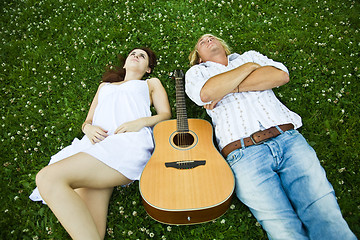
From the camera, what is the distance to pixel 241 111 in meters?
3.30

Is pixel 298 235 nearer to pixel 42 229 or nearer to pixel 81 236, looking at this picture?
pixel 81 236

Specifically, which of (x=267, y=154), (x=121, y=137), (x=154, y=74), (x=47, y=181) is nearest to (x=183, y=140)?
(x=121, y=137)

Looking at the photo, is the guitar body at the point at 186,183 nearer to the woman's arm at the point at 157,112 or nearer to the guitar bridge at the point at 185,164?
the guitar bridge at the point at 185,164

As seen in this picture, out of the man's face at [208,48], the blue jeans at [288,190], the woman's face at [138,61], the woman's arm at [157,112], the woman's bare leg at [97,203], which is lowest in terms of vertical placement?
the woman's bare leg at [97,203]

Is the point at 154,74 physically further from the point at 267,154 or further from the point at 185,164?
the point at 267,154

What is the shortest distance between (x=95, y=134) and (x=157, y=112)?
1.09 m

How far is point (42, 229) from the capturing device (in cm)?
335

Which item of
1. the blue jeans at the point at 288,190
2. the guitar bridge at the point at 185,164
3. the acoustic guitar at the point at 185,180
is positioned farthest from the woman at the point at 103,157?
the blue jeans at the point at 288,190

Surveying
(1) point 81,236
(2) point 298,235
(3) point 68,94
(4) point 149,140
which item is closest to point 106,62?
(3) point 68,94

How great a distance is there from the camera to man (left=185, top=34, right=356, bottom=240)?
259 centimetres

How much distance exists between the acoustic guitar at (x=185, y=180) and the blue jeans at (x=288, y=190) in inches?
10.1

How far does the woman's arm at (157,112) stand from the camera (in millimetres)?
3513

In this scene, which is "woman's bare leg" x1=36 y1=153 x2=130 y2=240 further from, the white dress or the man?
the man

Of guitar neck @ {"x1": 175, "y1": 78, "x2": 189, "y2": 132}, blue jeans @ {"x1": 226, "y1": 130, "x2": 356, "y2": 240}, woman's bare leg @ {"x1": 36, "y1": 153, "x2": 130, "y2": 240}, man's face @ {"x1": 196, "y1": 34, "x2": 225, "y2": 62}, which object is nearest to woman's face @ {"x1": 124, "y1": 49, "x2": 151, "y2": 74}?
guitar neck @ {"x1": 175, "y1": 78, "x2": 189, "y2": 132}
